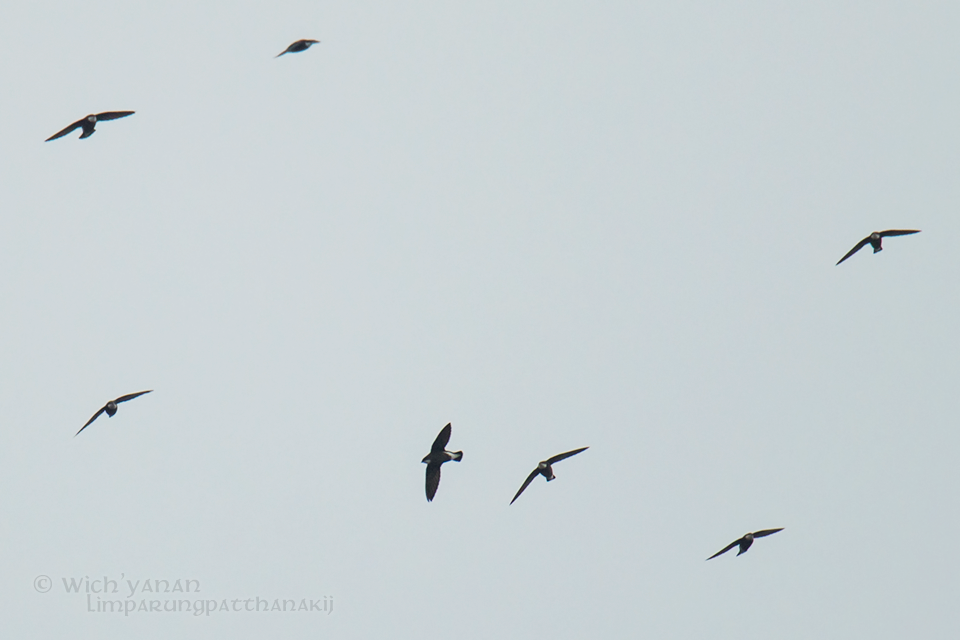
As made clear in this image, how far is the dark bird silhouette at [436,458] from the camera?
21578 millimetres

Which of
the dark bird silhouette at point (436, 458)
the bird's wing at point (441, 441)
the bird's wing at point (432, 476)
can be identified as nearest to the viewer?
the bird's wing at point (441, 441)

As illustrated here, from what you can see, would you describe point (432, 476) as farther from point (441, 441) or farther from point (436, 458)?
point (441, 441)

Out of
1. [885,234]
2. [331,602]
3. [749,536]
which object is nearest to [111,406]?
[749,536]

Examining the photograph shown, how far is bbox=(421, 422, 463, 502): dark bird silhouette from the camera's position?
2158cm

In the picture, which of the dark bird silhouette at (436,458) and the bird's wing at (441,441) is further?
the dark bird silhouette at (436,458)

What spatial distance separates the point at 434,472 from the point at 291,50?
11.4 metres

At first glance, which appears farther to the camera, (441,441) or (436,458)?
(436,458)

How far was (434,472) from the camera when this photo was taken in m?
22.4

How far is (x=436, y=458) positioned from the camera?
72.0 feet

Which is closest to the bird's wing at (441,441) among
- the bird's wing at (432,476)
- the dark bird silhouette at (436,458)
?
the dark bird silhouette at (436,458)

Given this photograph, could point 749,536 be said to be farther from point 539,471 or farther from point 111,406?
point 111,406

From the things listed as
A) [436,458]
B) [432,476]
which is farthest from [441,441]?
[432,476]

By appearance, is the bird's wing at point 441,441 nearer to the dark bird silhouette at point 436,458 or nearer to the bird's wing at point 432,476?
the dark bird silhouette at point 436,458

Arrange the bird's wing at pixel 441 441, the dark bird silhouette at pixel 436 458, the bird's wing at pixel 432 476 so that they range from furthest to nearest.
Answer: the bird's wing at pixel 432 476, the dark bird silhouette at pixel 436 458, the bird's wing at pixel 441 441
